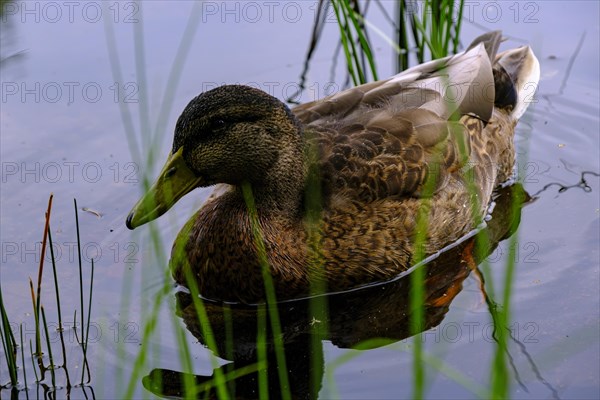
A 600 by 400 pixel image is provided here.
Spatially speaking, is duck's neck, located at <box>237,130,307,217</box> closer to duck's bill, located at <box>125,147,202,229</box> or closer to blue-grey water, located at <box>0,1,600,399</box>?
duck's bill, located at <box>125,147,202,229</box>

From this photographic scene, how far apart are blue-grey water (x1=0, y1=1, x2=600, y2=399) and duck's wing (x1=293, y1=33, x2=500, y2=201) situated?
695mm

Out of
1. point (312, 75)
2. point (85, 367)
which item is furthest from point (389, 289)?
point (312, 75)

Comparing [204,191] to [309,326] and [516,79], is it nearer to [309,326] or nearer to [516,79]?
[309,326]

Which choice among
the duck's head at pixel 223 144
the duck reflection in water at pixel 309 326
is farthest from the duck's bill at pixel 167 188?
the duck reflection in water at pixel 309 326

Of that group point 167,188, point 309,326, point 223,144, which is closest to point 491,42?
point 223,144

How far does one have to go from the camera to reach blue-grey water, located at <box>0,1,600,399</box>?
5762mm

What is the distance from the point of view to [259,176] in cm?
636

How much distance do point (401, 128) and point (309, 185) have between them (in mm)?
708

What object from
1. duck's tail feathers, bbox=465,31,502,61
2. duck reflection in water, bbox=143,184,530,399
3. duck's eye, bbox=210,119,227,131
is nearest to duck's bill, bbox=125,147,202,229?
duck's eye, bbox=210,119,227,131

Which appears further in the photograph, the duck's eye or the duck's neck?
the duck's neck

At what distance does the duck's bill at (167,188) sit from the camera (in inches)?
236

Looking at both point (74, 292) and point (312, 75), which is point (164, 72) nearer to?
point (312, 75)

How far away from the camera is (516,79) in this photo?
8148mm

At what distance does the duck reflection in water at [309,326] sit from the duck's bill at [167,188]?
726 millimetres
